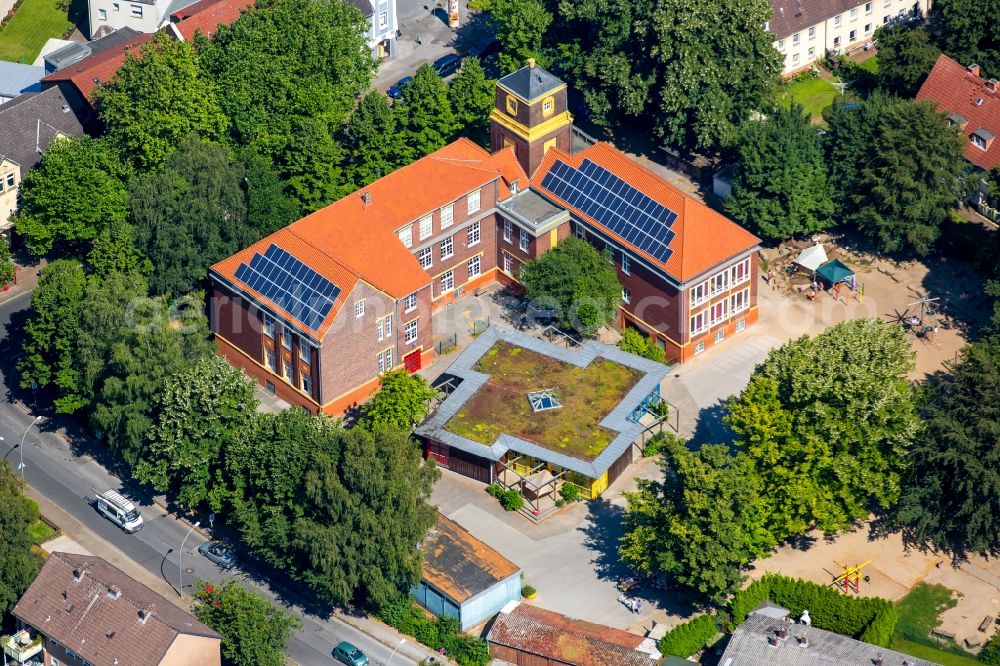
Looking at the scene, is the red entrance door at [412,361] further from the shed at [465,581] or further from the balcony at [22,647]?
the balcony at [22,647]

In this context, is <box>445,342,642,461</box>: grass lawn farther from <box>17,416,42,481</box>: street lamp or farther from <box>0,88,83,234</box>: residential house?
<box>0,88,83,234</box>: residential house

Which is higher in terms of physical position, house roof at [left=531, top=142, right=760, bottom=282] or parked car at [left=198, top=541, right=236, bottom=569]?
house roof at [left=531, top=142, right=760, bottom=282]

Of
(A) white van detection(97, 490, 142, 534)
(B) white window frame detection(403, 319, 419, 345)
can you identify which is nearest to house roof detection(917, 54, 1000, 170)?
(B) white window frame detection(403, 319, 419, 345)

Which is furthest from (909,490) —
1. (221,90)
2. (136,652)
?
(221,90)

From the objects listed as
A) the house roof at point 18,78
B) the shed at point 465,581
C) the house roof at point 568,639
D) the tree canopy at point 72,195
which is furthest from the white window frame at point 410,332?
the house roof at point 18,78

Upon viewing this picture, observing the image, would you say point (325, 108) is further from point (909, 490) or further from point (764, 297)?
point (909, 490)
